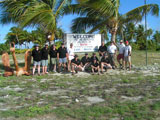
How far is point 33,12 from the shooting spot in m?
8.77

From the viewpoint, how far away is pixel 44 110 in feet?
13.0

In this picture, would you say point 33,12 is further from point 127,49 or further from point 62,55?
point 127,49

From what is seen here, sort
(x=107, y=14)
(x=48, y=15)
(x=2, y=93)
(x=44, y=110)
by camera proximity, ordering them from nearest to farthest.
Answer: (x=44, y=110), (x=2, y=93), (x=48, y=15), (x=107, y=14)

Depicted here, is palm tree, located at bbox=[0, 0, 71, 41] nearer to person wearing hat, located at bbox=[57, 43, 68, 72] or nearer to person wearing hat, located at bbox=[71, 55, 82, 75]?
person wearing hat, located at bbox=[57, 43, 68, 72]

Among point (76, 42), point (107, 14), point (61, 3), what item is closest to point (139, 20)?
point (107, 14)

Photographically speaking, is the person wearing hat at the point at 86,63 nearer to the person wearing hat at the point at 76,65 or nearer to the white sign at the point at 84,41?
the person wearing hat at the point at 76,65

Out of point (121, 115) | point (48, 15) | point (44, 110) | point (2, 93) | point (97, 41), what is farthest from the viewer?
point (97, 41)

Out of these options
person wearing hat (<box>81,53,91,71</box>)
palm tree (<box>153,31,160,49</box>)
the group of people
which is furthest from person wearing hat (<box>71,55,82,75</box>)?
palm tree (<box>153,31,160,49</box>)

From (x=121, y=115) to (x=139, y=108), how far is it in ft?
1.92

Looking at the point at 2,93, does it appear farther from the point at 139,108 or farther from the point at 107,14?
the point at 107,14

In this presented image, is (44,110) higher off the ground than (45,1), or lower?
lower

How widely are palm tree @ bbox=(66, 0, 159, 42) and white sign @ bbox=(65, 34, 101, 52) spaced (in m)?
0.86

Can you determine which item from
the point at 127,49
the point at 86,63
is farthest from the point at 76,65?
the point at 127,49

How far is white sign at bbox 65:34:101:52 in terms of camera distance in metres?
10.6
